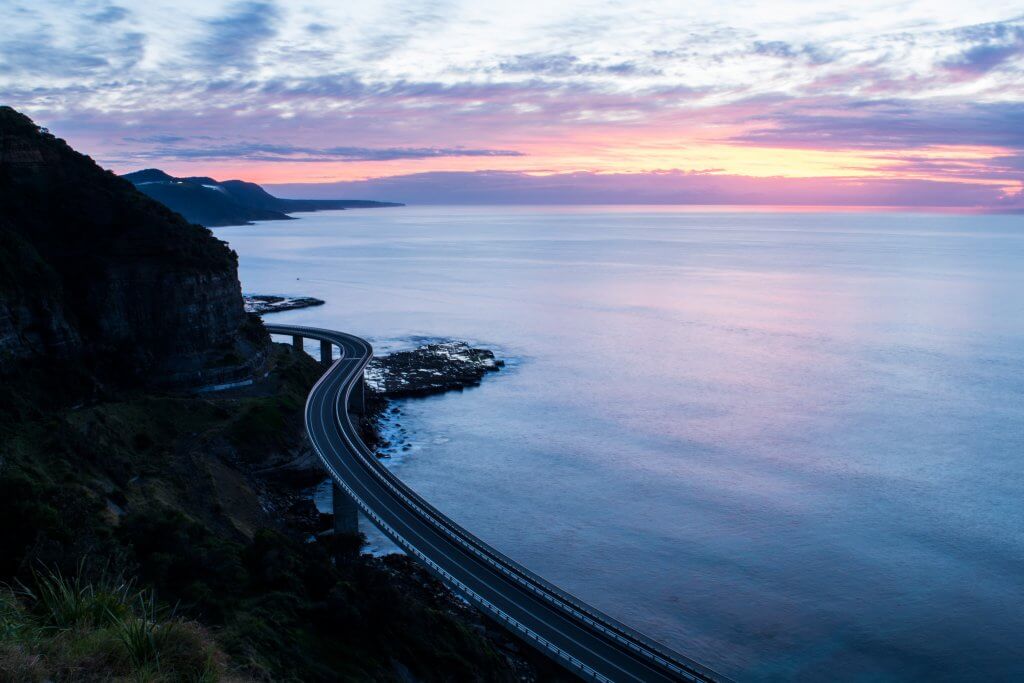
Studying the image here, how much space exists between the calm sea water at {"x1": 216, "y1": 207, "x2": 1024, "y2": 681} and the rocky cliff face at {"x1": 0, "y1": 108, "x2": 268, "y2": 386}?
63.2ft

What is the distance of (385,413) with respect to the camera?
70.7 meters

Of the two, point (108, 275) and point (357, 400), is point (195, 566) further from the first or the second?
point (357, 400)

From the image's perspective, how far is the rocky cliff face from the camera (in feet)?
175

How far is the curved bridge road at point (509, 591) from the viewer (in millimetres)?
26109

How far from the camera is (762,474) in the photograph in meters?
54.0

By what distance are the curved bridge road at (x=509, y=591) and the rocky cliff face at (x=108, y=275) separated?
1946cm

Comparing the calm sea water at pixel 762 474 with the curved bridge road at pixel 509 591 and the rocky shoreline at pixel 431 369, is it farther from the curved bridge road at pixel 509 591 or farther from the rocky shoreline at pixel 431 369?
the curved bridge road at pixel 509 591

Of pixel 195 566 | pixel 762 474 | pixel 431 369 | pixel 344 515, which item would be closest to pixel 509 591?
pixel 195 566

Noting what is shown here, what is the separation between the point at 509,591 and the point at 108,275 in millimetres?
44007

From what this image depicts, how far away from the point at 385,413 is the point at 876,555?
142ft

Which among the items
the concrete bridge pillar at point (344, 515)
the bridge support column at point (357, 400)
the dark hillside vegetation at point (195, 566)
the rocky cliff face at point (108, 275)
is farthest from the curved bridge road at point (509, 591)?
the rocky cliff face at point (108, 275)

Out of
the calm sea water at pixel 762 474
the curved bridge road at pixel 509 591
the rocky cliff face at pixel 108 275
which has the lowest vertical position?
the calm sea water at pixel 762 474

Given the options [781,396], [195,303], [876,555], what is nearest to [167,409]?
[195,303]

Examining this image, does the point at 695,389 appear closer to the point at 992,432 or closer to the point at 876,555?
the point at 992,432
